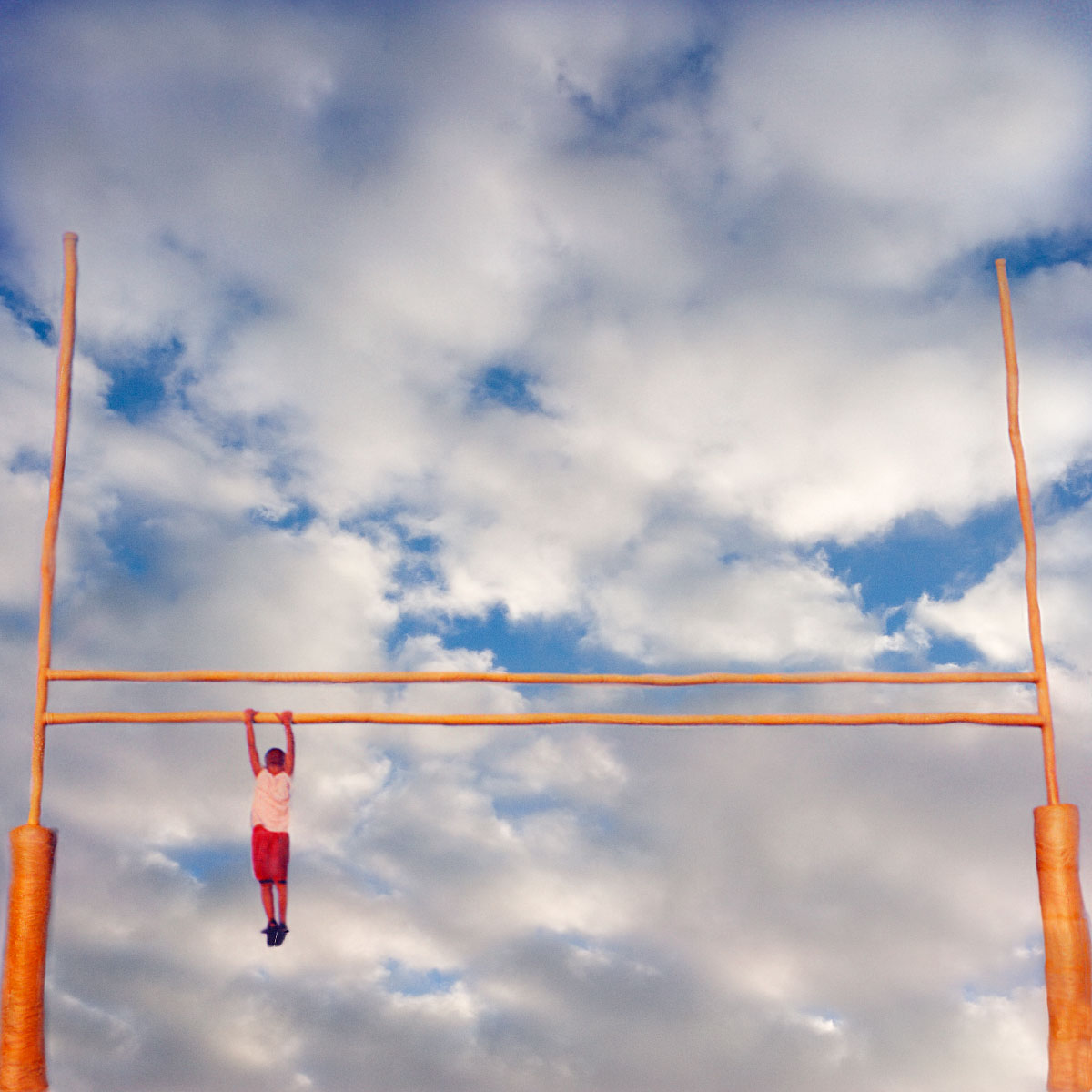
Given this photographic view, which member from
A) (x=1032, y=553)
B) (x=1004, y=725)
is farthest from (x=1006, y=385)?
(x=1004, y=725)

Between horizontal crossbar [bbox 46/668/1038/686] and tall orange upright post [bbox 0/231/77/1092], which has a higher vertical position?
horizontal crossbar [bbox 46/668/1038/686]

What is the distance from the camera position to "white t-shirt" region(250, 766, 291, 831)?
943 centimetres

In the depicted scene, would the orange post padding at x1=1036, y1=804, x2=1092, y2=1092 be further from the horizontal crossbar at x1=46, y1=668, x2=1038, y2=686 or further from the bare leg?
the bare leg

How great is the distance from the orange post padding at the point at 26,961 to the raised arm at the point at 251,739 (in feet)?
5.32

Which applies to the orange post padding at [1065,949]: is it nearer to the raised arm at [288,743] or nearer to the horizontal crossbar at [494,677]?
the horizontal crossbar at [494,677]

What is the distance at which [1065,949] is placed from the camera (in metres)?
8.81

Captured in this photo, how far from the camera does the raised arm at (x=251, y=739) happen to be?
9320mm

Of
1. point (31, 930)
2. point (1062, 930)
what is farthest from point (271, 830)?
point (1062, 930)

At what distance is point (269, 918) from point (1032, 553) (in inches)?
283

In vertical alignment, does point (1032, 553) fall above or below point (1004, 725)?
above

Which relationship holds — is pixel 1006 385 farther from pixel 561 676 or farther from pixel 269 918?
pixel 269 918

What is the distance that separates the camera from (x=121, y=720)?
30.6ft

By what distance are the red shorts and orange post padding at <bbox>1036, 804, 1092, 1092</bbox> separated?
6126 mm

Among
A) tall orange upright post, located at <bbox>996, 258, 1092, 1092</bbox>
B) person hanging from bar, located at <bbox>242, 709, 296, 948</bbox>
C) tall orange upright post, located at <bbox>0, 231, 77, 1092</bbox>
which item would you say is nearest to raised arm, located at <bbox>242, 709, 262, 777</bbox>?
person hanging from bar, located at <bbox>242, 709, 296, 948</bbox>
